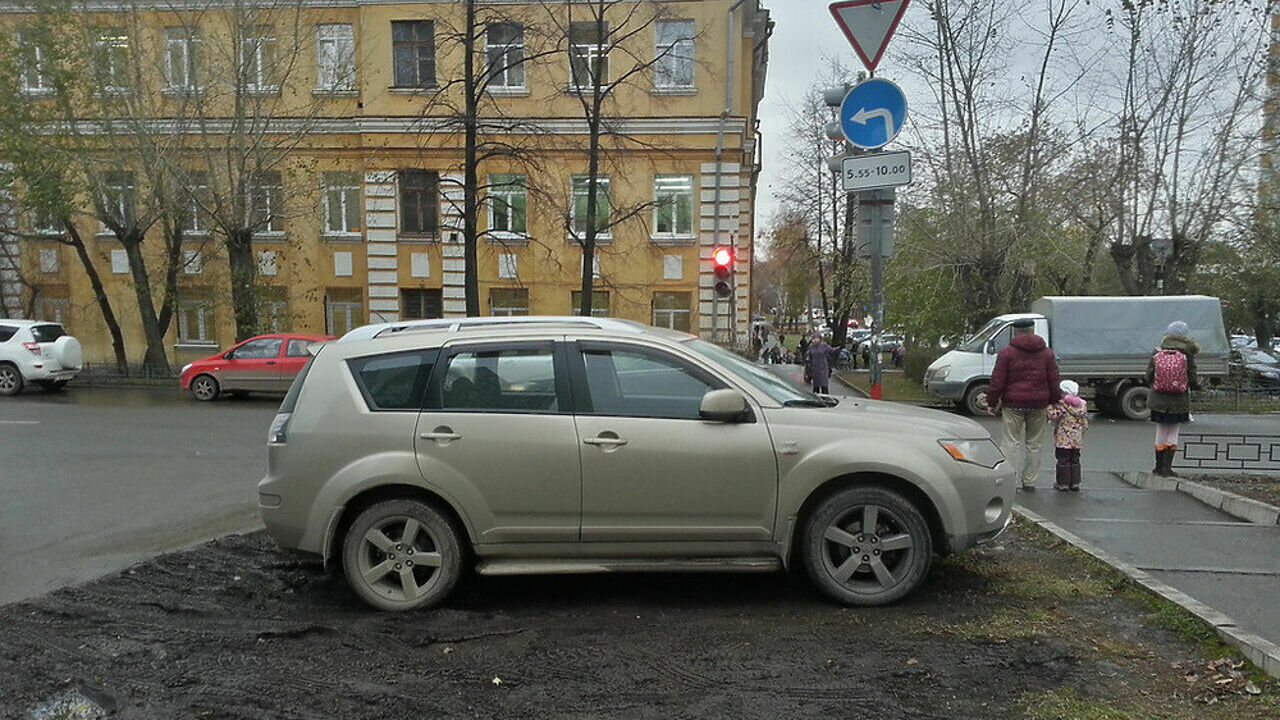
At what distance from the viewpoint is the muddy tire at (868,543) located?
5.05m

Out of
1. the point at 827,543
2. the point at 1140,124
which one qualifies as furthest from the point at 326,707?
the point at 1140,124

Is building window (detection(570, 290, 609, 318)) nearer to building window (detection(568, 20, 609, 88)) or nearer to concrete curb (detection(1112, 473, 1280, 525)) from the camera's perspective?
building window (detection(568, 20, 609, 88))

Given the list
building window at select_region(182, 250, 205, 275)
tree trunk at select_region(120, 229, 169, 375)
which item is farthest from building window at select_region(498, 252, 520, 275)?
tree trunk at select_region(120, 229, 169, 375)

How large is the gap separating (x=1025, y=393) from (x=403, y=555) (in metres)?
6.41

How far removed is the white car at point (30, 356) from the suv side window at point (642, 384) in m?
21.1

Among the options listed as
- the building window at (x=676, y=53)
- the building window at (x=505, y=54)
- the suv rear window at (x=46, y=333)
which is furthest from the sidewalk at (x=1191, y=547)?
the suv rear window at (x=46, y=333)

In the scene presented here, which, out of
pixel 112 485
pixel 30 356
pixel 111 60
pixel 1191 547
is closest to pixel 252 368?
pixel 30 356

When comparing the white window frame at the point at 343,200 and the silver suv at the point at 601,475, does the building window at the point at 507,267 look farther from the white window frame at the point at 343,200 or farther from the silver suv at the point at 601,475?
the silver suv at the point at 601,475

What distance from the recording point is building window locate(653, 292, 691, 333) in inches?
1070

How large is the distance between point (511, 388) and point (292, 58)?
72.3ft

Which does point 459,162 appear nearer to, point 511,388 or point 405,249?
point 405,249

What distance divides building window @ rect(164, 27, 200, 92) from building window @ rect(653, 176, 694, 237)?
1326 cm

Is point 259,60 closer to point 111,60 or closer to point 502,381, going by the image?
point 111,60

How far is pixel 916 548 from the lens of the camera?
506cm
